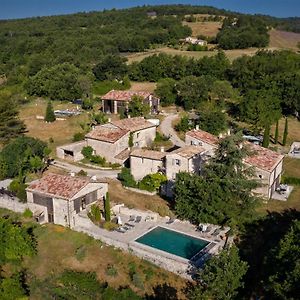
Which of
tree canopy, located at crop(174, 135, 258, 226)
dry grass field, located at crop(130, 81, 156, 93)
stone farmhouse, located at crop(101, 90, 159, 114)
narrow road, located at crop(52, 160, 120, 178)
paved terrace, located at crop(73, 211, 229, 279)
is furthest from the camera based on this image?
dry grass field, located at crop(130, 81, 156, 93)

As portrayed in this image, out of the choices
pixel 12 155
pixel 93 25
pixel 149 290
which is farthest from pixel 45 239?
pixel 93 25

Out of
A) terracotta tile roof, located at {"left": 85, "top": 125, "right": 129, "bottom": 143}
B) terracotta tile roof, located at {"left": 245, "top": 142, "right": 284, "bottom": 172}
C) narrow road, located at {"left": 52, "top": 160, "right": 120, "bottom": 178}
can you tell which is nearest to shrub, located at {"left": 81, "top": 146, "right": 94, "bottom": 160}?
terracotta tile roof, located at {"left": 85, "top": 125, "right": 129, "bottom": 143}

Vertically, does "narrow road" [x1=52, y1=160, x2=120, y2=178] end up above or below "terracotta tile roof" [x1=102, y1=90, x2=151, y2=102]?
below

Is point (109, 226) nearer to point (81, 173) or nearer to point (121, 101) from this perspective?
point (81, 173)

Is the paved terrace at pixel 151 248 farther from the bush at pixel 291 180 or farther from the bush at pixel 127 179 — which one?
the bush at pixel 291 180

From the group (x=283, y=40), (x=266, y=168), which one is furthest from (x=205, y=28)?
(x=266, y=168)

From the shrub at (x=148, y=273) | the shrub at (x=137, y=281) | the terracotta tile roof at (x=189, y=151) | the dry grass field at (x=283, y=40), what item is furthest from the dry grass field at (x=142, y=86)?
the shrub at (x=137, y=281)

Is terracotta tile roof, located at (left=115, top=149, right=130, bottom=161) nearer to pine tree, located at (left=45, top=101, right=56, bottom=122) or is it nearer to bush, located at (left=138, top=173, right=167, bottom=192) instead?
bush, located at (left=138, top=173, right=167, bottom=192)
